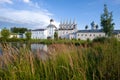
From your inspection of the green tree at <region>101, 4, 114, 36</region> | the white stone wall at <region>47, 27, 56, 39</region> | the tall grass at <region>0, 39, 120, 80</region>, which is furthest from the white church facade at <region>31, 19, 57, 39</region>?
the tall grass at <region>0, 39, 120, 80</region>

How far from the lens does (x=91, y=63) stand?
12.4 ft

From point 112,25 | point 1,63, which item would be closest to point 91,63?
point 1,63

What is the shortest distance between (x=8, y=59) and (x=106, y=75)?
1.85 metres

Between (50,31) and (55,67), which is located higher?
(50,31)

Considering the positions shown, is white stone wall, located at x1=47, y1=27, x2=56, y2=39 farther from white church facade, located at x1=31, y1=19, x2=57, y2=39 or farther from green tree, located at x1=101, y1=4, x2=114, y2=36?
green tree, located at x1=101, y1=4, x2=114, y2=36

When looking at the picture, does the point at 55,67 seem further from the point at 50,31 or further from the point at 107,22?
the point at 50,31

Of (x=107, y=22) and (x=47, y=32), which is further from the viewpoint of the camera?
(x=47, y=32)

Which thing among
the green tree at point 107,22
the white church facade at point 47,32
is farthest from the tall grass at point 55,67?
the white church facade at point 47,32

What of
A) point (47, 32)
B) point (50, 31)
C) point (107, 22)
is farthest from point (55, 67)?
point (47, 32)

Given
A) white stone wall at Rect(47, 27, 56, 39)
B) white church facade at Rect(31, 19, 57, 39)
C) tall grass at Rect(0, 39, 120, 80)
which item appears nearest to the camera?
tall grass at Rect(0, 39, 120, 80)

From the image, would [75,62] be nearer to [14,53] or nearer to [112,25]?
[14,53]

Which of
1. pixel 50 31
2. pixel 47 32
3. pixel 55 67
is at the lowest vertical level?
pixel 55 67

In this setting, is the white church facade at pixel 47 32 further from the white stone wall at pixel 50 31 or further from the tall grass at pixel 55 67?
the tall grass at pixel 55 67

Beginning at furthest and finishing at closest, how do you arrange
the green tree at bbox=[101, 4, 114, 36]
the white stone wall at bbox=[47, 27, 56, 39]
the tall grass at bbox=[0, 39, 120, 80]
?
the white stone wall at bbox=[47, 27, 56, 39], the green tree at bbox=[101, 4, 114, 36], the tall grass at bbox=[0, 39, 120, 80]
